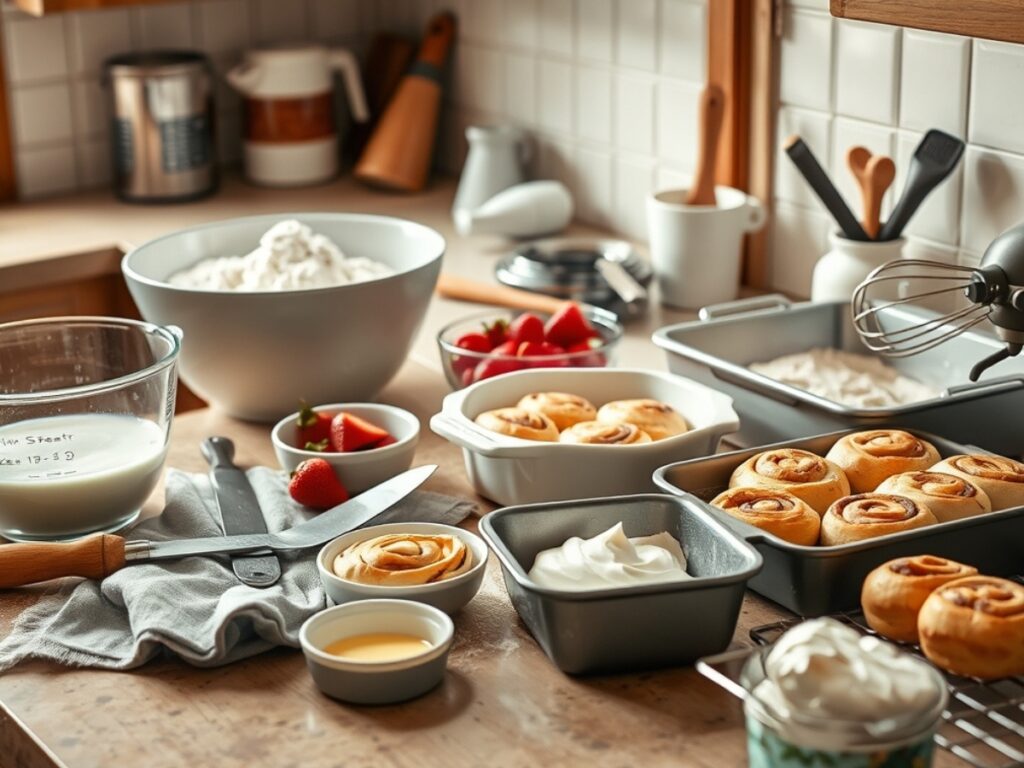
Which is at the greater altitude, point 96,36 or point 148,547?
point 96,36

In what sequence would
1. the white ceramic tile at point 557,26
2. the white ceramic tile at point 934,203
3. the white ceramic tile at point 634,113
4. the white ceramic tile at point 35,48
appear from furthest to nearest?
the white ceramic tile at point 35,48 → the white ceramic tile at point 557,26 → the white ceramic tile at point 634,113 → the white ceramic tile at point 934,203

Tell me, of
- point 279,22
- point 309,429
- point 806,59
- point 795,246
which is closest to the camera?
point 309,429

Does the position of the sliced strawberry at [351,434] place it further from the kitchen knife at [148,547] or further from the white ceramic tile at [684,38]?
the white ceramic tile at [684,38]

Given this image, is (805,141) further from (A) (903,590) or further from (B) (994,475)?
(A) (903,590)

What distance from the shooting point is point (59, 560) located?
1.15m

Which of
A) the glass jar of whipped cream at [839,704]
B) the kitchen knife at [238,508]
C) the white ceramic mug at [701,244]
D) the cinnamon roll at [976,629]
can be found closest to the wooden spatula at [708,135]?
the white ceramic mug at [701,244]

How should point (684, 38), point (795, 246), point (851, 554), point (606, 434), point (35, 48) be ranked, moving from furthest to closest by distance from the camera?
point (35, 48) < point (684, 38) < point (795, 246) < point (606, 434) < point (851, 554)

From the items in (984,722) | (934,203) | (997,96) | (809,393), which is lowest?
(984,722)

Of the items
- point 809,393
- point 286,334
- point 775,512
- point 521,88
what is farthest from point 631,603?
point 521,88

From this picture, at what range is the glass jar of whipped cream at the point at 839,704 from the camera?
79 cm

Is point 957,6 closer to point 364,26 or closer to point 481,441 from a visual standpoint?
point 481,441

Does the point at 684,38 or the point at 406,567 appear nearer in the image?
the point at 406,567

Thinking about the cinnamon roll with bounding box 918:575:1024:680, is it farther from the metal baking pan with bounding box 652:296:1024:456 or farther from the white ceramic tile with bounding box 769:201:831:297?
the white ceramic tile with bounding box 769:201:831:297

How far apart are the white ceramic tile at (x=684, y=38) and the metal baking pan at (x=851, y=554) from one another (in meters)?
1.00
